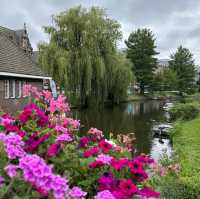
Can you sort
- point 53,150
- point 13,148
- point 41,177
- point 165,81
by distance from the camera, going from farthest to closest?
point 165,81 < point 53,150 < point 13,148 < point 41,177

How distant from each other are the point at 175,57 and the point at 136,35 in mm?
13884

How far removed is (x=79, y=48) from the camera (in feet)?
76.7

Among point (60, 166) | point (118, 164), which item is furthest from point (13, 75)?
point (118, 164)

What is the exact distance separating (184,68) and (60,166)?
203 feet

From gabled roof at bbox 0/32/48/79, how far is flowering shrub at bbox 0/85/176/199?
9.94 m

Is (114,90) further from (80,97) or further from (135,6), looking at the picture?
(135,6)

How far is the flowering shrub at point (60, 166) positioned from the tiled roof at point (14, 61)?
10035 millimetres

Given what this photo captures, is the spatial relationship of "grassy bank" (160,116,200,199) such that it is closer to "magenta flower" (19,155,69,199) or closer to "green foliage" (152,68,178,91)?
"magenta flower" (19,155,69,199)

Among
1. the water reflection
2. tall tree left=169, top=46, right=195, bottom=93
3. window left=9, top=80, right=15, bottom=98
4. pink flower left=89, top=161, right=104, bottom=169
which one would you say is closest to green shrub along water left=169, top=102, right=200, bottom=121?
the water reflection

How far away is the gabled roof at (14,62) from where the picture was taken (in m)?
12.5

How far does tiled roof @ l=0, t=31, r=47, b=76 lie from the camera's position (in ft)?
41.3

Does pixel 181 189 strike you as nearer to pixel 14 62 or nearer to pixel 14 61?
pixel 14 62

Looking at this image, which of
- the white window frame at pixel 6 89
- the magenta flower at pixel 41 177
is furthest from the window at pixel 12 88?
the magenta flower at pixel 41 177

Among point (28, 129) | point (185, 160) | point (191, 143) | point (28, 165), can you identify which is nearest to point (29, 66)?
point (191, 143)
